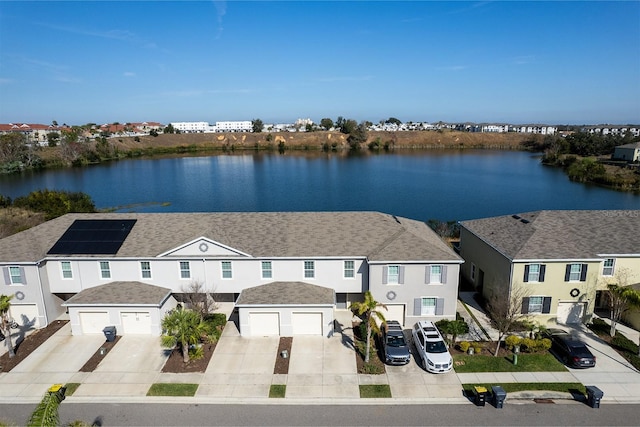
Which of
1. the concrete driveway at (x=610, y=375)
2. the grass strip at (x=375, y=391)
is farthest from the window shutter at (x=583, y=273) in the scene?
the grass strip at (x=375, y=391)

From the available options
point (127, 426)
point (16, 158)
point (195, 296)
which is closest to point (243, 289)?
point (195, 296)

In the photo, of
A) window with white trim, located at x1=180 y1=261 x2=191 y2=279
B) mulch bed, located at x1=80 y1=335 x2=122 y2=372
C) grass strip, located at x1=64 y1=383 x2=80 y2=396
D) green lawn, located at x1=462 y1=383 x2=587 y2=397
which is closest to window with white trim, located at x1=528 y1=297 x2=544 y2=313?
green lawn, located at x1=462 y1=383 x2=587 y2=397

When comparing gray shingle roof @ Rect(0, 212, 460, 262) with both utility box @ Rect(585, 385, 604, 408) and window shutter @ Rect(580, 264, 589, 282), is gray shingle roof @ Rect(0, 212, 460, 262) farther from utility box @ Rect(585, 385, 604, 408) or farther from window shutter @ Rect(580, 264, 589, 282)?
utility box @ Rect(585, 385, 604, 408)

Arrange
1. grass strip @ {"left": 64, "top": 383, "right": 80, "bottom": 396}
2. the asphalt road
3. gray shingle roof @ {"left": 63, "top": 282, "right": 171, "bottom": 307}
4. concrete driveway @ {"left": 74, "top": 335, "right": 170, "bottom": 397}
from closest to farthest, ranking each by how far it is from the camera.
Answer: the asphalt road, grass strip @ {"left": 64, "top": 383, "right": 80, "bottom": 396}, concrete driveway @ {"left": 74, "top": 335, "right": 170, "bottom": 397}, gray shingle roof @ {"left": 63, "top": 282, "right": 171, "bottom": 307}

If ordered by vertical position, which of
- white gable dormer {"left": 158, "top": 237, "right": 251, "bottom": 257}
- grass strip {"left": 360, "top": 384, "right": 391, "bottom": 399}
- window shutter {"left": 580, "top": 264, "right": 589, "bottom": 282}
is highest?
white gable dormer {"left": 158, "top": 237, "right": 251, "bottom": 257}

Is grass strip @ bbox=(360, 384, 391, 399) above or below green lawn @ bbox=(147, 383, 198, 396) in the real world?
below

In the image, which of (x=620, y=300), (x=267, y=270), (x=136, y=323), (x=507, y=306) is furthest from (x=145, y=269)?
(x=620, y=300)

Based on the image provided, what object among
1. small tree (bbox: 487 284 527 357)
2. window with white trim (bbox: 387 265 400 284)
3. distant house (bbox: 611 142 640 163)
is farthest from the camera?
distant house (bbox: 611 142 640 163)

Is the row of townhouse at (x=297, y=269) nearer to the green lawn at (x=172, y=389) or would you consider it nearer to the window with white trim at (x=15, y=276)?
the window with white trim at (x=15, y=276)
